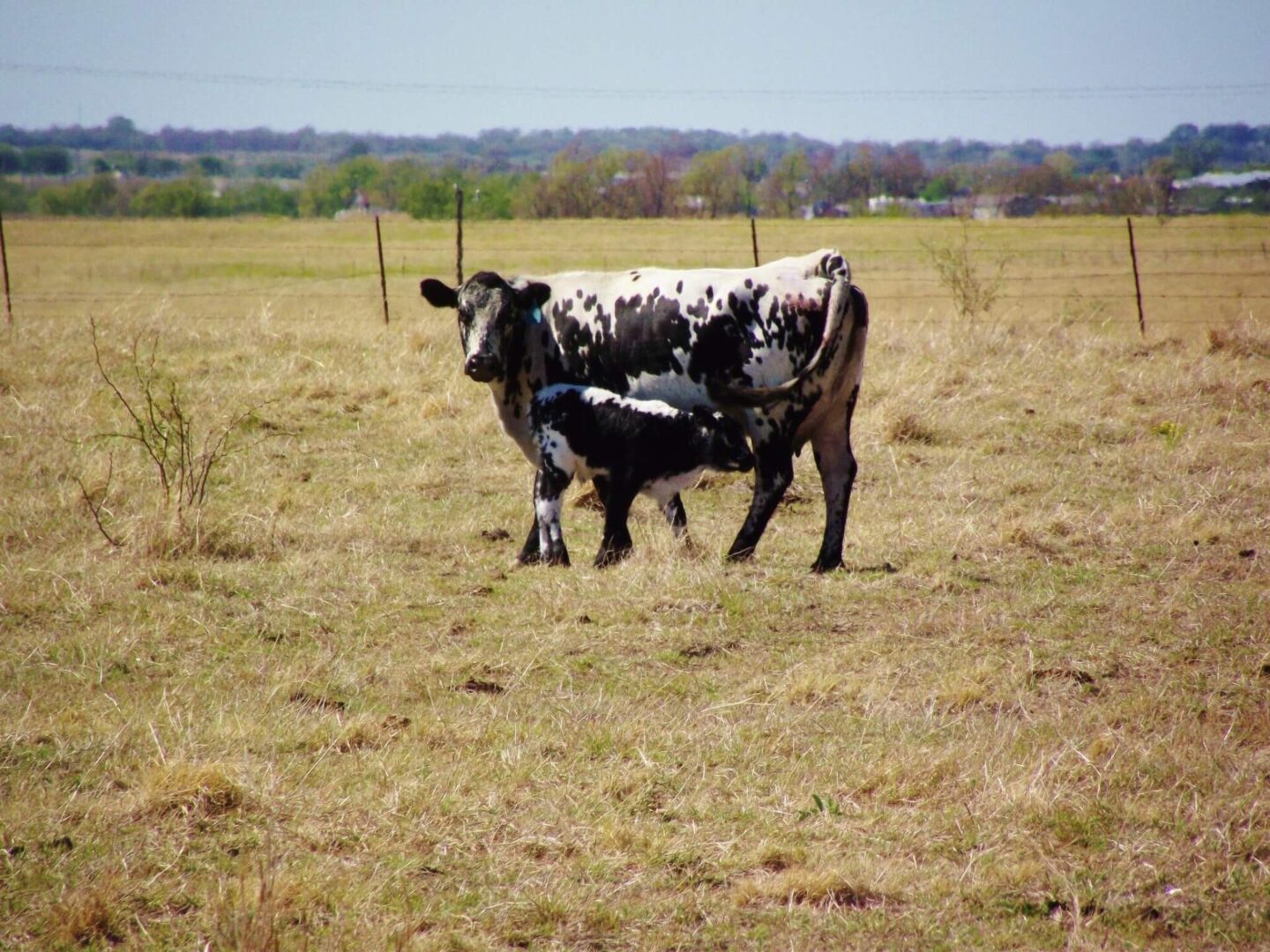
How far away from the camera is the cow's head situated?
8422mm

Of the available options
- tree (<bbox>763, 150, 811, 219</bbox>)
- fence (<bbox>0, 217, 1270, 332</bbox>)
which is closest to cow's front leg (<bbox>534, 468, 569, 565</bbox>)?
fence (<bbox>0, 217, 1270, 332</bbox>)

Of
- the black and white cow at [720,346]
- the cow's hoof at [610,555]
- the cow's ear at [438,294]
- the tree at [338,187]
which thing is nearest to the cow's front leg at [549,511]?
the black and white cow at [720,346]

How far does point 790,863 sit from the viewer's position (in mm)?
4535

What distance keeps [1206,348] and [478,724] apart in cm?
1193

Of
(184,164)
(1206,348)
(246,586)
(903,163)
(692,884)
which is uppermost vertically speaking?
(184,164)

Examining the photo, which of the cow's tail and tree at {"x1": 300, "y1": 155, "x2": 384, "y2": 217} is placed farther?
tree at {"x1": 300, "y1": 155, "x2": 384, "y2": 217}

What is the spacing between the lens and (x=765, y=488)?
8.26m

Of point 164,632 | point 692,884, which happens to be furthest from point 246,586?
point 692,884

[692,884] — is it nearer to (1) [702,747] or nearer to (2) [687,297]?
(1) [702,747]

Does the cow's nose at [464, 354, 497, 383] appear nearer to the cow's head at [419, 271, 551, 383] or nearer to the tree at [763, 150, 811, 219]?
the cow's head at [419, 271, 551, 383]

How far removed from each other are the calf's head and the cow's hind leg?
1.97 ft

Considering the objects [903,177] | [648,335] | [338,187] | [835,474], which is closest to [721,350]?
[648,335]

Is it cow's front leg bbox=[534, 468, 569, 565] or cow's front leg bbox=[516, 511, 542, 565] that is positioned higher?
cow's front leg bbox=[534, 468, 569, 565]

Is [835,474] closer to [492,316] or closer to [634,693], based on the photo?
[492,316]
